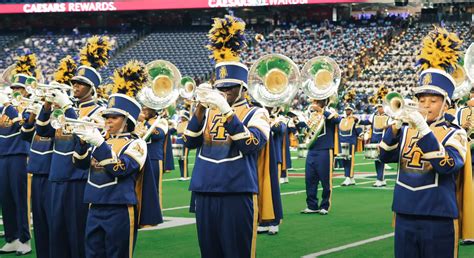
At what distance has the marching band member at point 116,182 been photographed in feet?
21.2

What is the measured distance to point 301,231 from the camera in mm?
11156

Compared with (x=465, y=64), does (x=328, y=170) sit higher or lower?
lower

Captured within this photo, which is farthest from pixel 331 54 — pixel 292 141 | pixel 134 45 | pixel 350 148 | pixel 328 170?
pixel 328 170

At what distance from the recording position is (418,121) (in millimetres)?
5586

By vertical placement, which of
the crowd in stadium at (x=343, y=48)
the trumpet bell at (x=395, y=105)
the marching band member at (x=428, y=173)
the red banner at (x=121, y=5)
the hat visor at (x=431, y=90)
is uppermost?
the red banner at (x=121, y=5)

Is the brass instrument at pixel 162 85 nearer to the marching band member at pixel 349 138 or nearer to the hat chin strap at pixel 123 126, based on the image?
the hat chin strap at pixel 123 126

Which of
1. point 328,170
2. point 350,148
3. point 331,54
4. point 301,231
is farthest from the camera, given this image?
point 331,54

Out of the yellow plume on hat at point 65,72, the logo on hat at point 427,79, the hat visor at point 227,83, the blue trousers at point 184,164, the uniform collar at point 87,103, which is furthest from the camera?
the blue trousers at point 184,164

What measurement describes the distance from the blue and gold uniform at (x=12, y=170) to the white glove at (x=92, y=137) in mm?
3654

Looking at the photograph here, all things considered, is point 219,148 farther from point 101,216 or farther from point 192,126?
point 101,216

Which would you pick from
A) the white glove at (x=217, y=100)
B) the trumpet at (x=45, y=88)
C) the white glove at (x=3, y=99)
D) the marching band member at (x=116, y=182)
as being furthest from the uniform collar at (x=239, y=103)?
the white glove at (x=3, y=99)

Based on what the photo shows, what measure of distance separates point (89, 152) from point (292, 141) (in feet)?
87.0

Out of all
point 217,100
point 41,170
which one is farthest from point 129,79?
point 41,170

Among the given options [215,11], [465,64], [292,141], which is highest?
[215,11]
